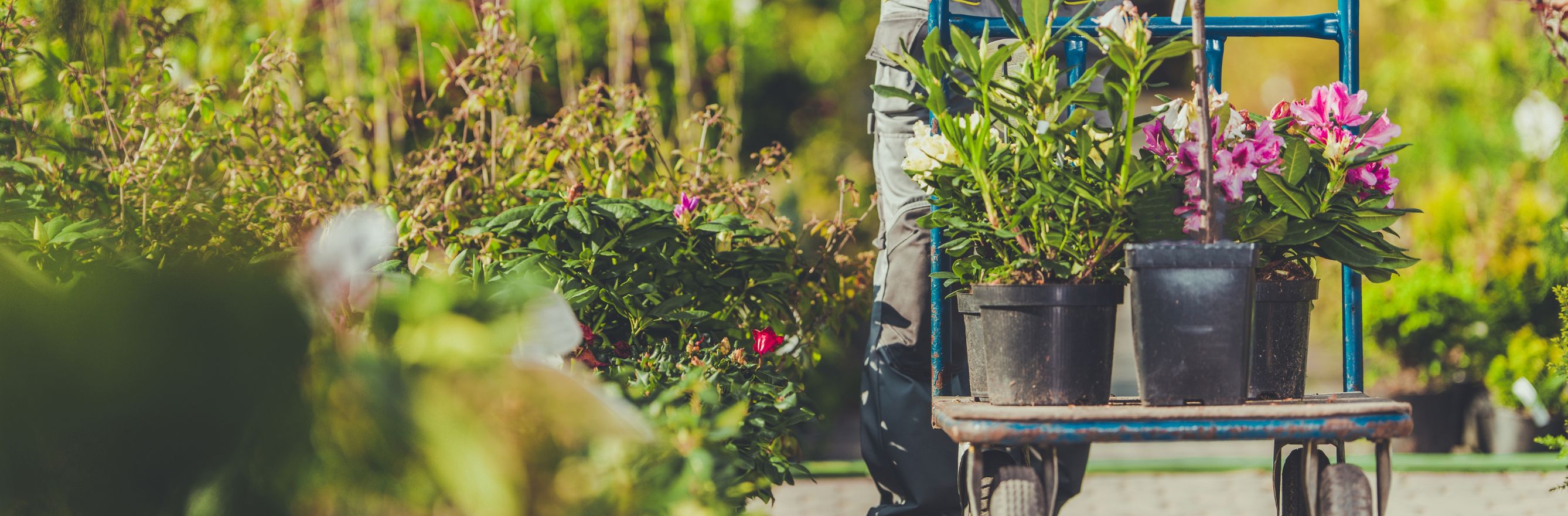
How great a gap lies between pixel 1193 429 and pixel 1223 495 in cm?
235

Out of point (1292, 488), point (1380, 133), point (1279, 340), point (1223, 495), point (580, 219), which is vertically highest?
point (1380, 133)

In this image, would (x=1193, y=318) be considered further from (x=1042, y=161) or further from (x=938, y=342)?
(x=938, y=342)

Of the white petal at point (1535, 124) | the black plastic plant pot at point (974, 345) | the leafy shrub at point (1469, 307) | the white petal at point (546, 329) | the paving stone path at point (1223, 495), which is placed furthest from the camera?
the white petal at point (1535, 124)

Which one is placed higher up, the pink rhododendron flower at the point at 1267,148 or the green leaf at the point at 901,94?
the green leaf at the point at 901,94

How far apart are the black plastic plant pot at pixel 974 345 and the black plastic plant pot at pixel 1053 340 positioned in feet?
0.65

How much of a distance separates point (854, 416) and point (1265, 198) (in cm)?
428

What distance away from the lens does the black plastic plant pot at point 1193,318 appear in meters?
1.91

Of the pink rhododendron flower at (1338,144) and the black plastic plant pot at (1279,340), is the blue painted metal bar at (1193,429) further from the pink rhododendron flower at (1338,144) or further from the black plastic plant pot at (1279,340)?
the pink rhododendron flower at (1338,144)

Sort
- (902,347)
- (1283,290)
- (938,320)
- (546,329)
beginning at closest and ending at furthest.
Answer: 1. (546,329)
2. (1283,290)
3. (938,320)
4. (902,347)

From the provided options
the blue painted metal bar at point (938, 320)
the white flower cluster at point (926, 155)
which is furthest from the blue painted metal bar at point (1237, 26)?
the white flower cluster at point (926, 155)

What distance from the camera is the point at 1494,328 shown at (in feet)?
16.1

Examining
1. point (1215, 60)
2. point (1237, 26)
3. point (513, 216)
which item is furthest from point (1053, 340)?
point (513, 216)

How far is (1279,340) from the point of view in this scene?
215 cm

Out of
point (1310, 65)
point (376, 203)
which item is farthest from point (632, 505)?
point (1310, 65)
